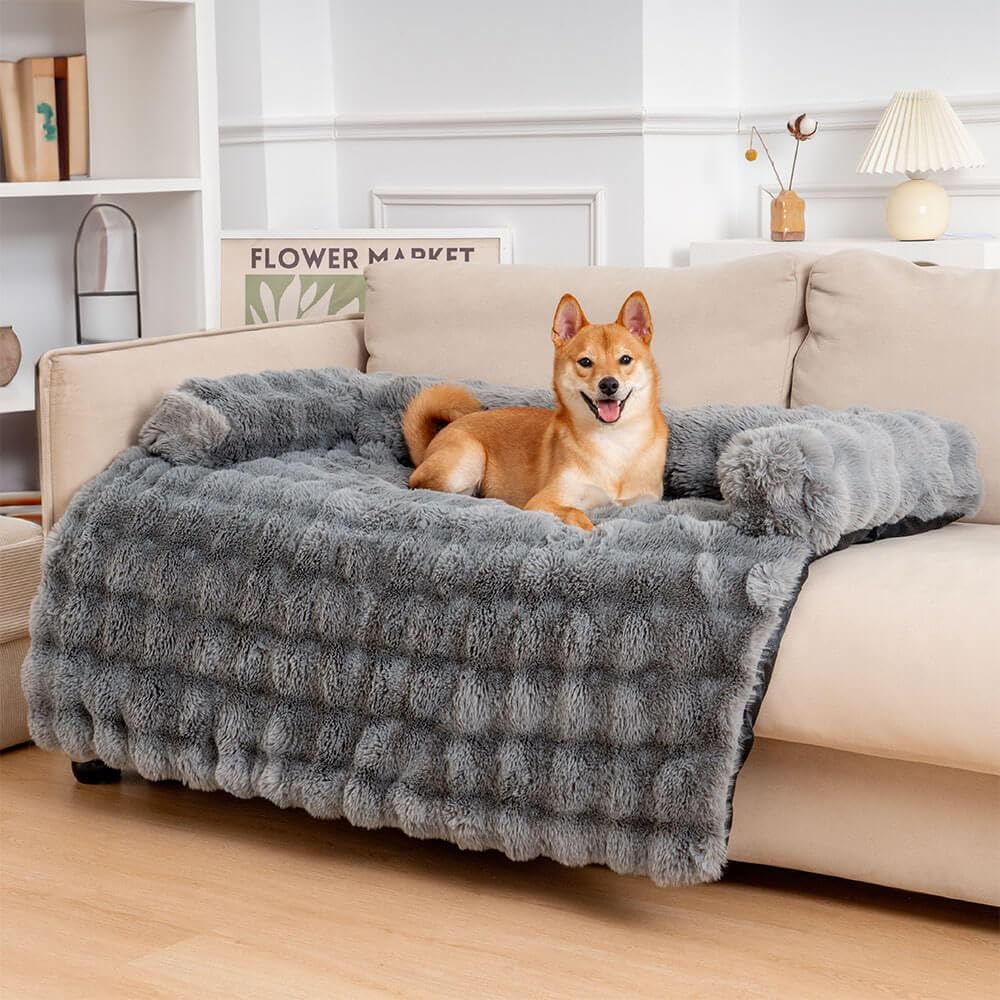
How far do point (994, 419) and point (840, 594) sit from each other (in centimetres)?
61

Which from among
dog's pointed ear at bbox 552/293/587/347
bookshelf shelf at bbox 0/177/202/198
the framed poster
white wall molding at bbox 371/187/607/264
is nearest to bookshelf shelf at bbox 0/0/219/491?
bookshelf shelf at bbox 0/177/202/198

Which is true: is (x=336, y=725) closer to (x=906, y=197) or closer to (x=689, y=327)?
(x=689, y=327)

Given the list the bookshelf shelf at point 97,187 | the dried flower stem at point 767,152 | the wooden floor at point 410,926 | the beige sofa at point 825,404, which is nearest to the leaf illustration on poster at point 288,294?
the bookshelf shelf at point 97,187

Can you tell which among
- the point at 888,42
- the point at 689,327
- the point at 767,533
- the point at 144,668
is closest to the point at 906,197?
the point at 888,42

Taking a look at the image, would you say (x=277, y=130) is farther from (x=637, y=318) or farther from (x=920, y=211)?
(x=637, y=318)

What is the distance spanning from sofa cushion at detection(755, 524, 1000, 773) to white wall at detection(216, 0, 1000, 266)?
2.41 m

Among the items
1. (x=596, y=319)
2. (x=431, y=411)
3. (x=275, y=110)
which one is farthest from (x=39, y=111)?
(x=596, y=319)

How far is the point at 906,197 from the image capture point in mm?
3684

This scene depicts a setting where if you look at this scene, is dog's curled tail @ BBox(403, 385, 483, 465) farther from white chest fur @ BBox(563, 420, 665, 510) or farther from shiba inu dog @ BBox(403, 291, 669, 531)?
white chest fur @ BBox(563, 420, 665, 510)

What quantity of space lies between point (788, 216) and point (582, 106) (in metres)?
0.67

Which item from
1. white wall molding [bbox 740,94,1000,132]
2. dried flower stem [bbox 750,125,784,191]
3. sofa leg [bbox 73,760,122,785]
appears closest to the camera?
sofa leg [bbox 73,760,122,785]

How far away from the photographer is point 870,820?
5.73 ft

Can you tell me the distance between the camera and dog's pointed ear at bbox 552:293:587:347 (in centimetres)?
217

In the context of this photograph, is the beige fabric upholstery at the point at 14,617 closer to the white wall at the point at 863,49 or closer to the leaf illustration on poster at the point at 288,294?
the leaf illustration on poster at the point at 288,294
